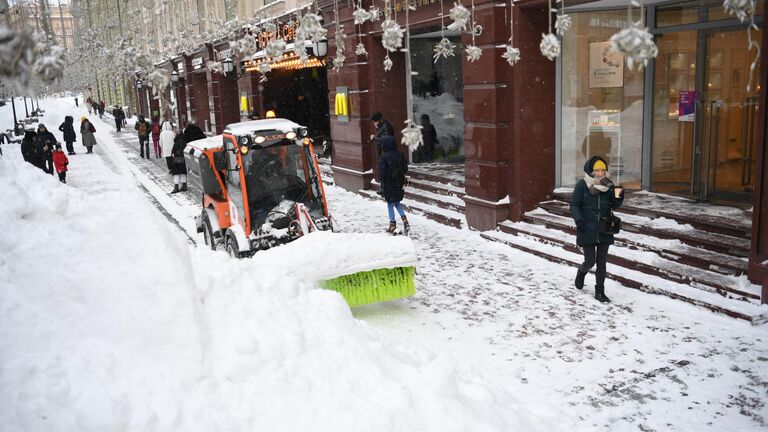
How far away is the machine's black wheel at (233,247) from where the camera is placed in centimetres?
891

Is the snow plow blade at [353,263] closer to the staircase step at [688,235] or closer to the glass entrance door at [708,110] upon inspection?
the staircase step at [688,235]

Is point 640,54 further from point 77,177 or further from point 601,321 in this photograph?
point 77,177

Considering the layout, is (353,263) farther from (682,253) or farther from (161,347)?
(682,253)

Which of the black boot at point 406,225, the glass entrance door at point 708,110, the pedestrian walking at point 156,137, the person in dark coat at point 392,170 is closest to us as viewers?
the glass entrance door at point 708,110

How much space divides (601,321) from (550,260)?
250cm

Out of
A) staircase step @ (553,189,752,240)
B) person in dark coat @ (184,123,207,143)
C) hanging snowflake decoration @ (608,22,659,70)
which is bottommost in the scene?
staircase step @ (553,189,752,240)

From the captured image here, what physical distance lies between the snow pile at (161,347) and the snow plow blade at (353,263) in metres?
1.88

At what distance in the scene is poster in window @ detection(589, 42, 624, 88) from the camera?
1126 cm

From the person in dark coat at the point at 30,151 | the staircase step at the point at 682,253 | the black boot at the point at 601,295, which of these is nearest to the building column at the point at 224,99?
the person in dark coat at the point at 30,151

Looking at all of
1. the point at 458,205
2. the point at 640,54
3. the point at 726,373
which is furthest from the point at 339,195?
the point at 640,54

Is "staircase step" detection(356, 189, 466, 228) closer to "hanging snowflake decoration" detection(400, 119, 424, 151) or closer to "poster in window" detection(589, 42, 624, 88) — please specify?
"poster in window" detection(589, 42, 624, 88)

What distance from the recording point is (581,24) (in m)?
11.4

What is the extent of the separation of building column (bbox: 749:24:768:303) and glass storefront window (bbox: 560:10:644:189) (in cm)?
418

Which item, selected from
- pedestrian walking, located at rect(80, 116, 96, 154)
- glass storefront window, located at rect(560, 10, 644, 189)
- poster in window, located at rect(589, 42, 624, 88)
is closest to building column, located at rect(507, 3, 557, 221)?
glass storefront window, located at rect(560, 10, 644, 189)
